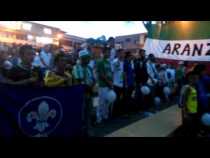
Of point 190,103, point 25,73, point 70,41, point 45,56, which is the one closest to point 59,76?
point 25,73

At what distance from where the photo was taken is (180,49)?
27.5 feet

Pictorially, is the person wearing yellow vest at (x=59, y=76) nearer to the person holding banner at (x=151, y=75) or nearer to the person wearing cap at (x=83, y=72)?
the person wearing cap at (x=83, y=72)

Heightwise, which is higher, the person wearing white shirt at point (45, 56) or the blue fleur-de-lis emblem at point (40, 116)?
the person wearing white shirt at point (45, 56)

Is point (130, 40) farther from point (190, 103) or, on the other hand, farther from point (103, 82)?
point (190, 103)

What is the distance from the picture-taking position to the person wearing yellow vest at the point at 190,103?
4773 mm

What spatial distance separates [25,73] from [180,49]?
523 cm

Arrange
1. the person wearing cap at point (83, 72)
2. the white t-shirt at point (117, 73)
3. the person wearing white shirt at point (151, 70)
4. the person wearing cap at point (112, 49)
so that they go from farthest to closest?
the person wearing white shirt at point (151, 70), the person wearing cap at point (112, 49), the white t-shirt at point (117, 73), the person wearing cap at point (83, 72)

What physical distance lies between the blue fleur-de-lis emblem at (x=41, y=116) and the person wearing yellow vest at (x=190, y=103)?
1.96 metres

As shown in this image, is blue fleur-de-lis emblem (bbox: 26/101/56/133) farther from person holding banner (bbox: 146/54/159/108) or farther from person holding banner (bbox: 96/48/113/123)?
person holding banner (bbox: 146/54/159/108)

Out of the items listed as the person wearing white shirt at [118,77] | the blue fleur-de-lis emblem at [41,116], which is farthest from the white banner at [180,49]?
the blue fleur-de-lis emblem at [41,116]

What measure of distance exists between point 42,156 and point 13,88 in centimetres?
117
